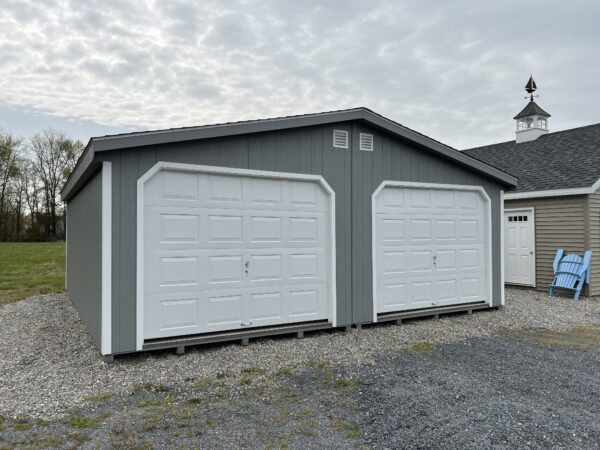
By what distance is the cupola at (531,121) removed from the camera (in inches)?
571

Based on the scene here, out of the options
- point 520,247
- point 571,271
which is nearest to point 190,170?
point 571,271

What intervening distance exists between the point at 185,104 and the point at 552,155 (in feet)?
35.2

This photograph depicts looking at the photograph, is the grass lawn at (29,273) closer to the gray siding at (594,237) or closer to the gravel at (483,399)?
the gravel at (483,399)

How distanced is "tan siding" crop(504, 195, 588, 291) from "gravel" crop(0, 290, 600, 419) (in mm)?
2210

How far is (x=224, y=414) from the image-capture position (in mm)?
3396

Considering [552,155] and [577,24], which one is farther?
[552,155]

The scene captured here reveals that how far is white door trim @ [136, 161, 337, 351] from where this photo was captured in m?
4.88

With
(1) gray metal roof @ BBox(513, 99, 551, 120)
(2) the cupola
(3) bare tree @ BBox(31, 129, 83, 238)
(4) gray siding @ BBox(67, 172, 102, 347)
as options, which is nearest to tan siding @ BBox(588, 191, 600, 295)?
(2) the cupola

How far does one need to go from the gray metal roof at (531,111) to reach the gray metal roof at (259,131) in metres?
8.49

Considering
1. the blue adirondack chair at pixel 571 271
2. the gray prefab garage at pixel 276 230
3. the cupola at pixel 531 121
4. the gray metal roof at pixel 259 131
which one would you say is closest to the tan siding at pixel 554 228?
the blue adirondack chair at pixel 571 271

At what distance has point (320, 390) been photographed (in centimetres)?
393

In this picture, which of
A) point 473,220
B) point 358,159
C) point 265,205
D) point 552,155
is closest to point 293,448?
point 265,205

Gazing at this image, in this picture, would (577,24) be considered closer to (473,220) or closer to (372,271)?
(473,220)

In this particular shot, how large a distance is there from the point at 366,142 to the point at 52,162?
30215 mm
